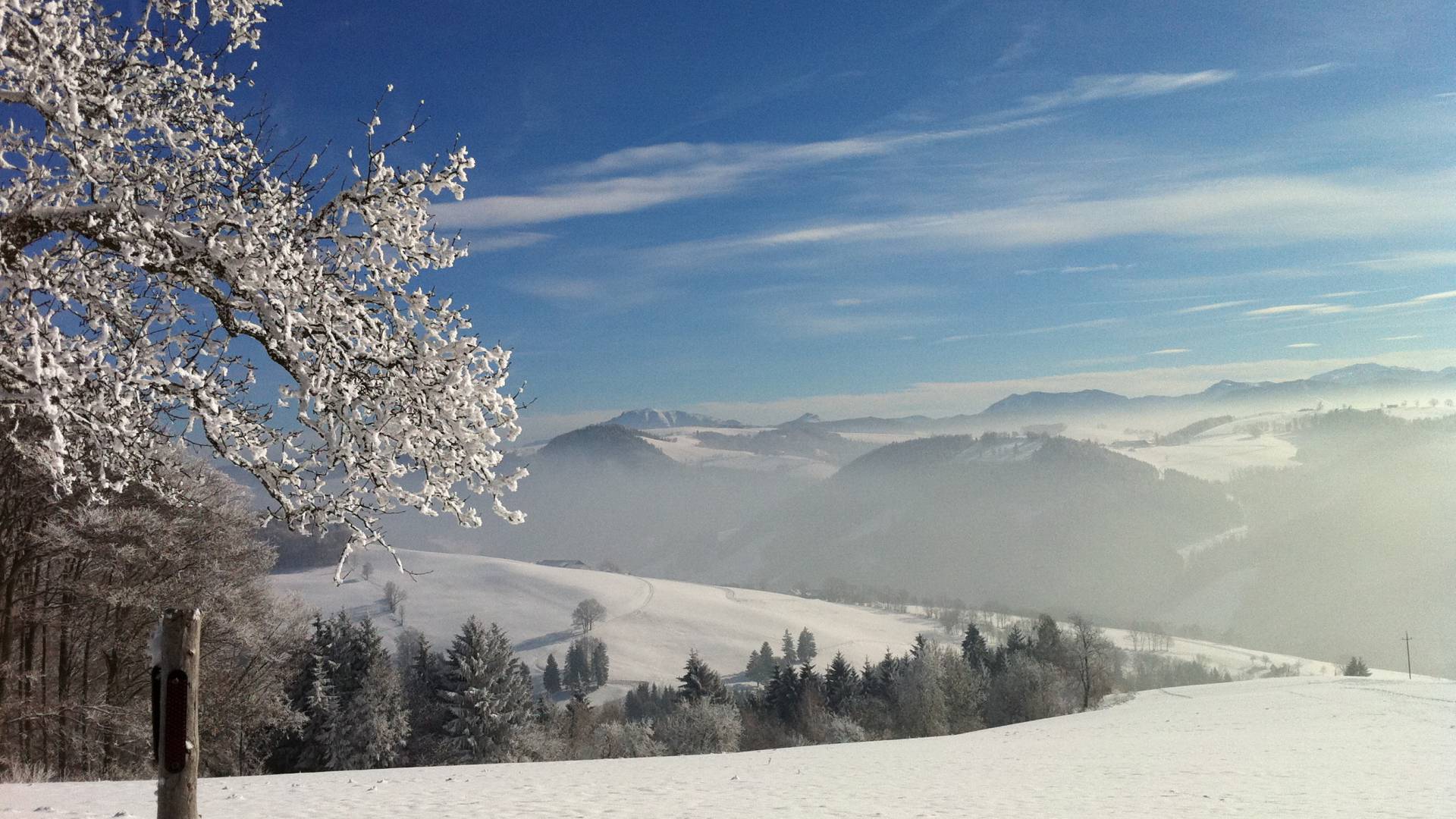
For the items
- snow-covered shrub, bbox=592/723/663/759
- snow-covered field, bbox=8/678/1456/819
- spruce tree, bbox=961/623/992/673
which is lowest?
snow-covered shrub, bbox=592/723/663/759

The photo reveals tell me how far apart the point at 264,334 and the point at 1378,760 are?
25216 millimetres

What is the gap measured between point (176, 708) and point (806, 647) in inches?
4849

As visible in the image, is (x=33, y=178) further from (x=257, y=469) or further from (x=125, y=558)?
(x=125, y=558)

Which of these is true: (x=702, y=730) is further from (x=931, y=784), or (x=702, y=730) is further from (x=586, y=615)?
(x=586, y=615)

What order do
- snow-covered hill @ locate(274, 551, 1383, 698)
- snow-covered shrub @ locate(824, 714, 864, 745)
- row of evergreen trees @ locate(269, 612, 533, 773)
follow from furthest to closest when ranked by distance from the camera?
snow-covered hill @ locate(274, 551, 1383, 698)
snow-covered shrub @ locate(824, 714, 864, 745)
row of evergreen trees @ locate(269, 612, 533, 773)

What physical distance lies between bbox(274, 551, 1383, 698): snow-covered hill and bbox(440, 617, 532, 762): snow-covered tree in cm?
5975

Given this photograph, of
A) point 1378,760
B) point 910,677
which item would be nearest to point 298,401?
point 1378,760

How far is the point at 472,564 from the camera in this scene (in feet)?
521

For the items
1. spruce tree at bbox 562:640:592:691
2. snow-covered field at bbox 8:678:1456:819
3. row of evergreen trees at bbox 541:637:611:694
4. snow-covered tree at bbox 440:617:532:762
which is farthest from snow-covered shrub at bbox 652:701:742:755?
spruce tree at bbox 562:640:592:691

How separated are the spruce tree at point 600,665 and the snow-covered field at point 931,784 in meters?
84.9

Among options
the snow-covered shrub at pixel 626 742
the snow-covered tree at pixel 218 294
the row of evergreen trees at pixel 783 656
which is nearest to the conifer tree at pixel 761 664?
the row of evergreen trees at pixel 783 656

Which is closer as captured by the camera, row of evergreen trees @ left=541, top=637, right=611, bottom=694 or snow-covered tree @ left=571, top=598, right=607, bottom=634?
row of evergreen trees @ left=541, top=637, right=611, bottom=694

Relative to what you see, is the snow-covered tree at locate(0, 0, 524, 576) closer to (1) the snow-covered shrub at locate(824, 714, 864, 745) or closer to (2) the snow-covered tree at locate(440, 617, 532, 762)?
(2) the snow-covered tree at locate(440, 617, 532, 762)

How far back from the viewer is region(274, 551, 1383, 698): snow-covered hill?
120m
